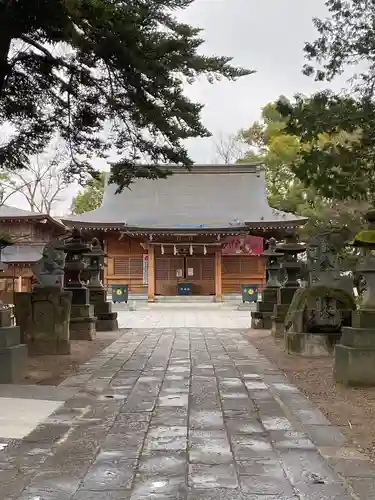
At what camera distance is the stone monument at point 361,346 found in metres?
6.30

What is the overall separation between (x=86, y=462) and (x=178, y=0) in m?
5.72

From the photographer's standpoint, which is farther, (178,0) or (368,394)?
(178,0)

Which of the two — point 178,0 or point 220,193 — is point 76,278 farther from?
point 220,193

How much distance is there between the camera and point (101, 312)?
46.7 feet

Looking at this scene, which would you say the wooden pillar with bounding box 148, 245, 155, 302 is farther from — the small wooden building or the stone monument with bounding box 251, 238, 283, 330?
the stone monument with bounding box 251, 238, 283, 330

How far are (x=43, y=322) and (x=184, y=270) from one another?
19135mm

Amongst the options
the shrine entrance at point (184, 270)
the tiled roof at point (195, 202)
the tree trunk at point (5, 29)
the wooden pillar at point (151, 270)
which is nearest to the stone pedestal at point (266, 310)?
the tree trunk at point (5, 29)

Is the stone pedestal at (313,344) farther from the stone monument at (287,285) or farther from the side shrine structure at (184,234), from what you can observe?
the side shrine structure at (184,234)

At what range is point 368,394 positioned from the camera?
237 inches

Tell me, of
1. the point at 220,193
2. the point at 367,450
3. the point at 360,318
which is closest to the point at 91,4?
the point at 360,318

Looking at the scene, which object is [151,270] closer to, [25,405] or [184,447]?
[25,405]

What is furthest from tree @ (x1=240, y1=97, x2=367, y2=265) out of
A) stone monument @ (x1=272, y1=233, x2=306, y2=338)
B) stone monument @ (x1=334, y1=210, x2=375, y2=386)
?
stone monument @ (x1=334, y1=210, x2=375, y2=386)

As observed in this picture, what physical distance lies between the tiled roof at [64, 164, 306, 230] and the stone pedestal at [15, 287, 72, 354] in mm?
17269

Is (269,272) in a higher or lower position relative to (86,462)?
higher
